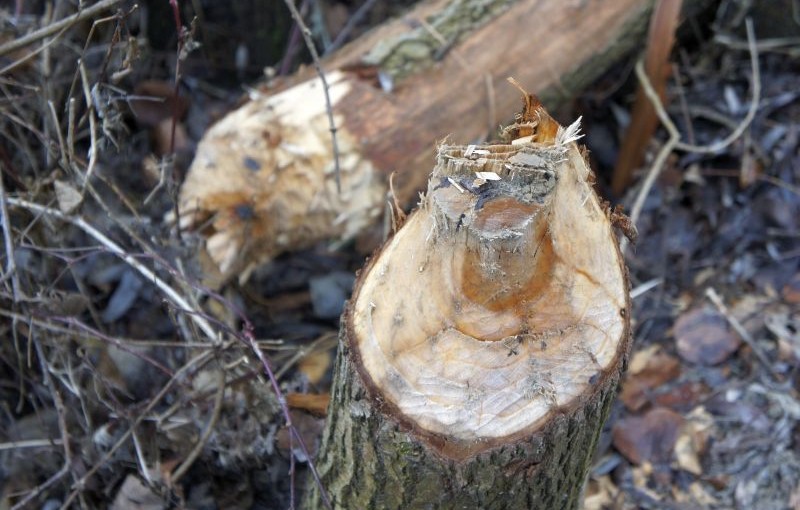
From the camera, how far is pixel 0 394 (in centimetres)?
215

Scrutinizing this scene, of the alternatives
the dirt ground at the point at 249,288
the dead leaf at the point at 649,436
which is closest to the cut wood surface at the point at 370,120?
the dirt ground at the point at 249,288

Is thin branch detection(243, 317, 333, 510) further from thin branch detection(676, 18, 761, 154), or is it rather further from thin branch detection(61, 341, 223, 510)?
thin branch detection(676, 18, 761, 154)

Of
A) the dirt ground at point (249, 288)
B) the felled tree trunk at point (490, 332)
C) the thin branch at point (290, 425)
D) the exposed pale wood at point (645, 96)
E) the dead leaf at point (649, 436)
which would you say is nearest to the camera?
the felled tree trunk at point (490, 332)

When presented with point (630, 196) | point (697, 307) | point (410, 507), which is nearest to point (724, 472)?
point (697, 307)

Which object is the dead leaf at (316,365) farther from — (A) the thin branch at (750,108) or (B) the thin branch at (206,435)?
(A) the thin branch at (750,108)

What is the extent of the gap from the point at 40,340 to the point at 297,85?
3.56ft

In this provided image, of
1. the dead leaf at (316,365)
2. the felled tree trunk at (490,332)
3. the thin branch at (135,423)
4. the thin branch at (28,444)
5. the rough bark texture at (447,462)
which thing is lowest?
the dead leaf at (316,365)

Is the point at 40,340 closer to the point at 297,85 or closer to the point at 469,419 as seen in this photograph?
the point at 297,85

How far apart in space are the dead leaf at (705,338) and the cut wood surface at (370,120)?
909 millimetres

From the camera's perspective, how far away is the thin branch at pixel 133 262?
1879 millimetres

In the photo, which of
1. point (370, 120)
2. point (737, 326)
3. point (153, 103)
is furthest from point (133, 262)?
point (737, 326)

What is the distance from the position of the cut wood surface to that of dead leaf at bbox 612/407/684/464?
100cm

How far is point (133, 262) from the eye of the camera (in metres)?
1.92

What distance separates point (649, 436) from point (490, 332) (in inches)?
48.0
